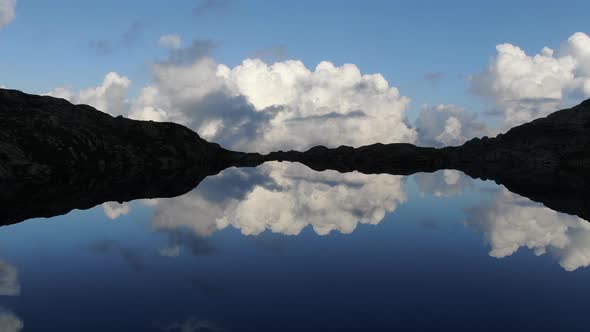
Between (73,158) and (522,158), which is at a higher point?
(522,158)

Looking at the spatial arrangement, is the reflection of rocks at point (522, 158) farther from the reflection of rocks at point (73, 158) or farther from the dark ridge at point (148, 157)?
the reflection of rocks at point (73, 158)

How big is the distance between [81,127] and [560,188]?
317 feet

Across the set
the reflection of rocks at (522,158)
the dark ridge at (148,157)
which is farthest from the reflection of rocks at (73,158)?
the reflection of rocks at (522,158)

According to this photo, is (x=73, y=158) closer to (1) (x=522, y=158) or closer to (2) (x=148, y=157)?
(2) (x=148, y=157)

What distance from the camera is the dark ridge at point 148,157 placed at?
2323 inches

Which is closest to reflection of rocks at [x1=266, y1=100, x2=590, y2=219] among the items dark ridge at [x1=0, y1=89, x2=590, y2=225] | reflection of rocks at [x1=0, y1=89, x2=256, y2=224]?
dark ridge at [x1=0, y1=89, x2=590, y2=225]

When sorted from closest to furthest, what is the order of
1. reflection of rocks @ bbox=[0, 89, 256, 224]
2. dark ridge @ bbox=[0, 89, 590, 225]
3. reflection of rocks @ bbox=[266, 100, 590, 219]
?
reflection of rocks @ bbox=[0, 89, 256, 224] → dark ridge @ bbox=[0, 89, 590, 225] → reflection of rocks @ bbox=[266, 100, 590, 219]

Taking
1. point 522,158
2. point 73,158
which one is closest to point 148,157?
point 73,158

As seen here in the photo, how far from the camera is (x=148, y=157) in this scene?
375 ft

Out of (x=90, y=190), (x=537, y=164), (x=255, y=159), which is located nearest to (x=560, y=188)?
(x=537, y=164)

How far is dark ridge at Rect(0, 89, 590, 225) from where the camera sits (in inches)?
2323

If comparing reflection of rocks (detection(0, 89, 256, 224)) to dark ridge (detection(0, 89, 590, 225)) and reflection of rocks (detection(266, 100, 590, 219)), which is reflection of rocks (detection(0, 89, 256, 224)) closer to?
dark ridge (detection(0, 89, 590, 225))

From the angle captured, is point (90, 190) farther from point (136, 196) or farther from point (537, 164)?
point (537, 164)

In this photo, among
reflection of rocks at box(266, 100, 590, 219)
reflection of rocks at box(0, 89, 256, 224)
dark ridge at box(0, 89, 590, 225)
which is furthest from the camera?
reflection of rocks at box(266, 100, 590, 219)
